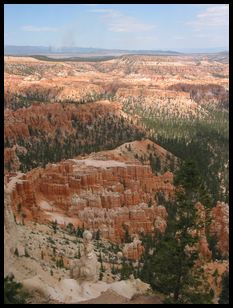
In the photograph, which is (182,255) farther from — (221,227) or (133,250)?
(221,227)

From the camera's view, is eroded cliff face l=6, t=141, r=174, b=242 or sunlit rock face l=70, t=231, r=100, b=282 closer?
sunlit rock face l=70, t=231, r=100, b=282

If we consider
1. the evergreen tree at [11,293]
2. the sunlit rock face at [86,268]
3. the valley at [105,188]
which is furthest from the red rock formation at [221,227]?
the evergreen tree at [11,293]

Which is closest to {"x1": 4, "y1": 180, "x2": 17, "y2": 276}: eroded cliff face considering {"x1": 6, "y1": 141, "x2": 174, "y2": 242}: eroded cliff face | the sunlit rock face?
the sunlit rock face

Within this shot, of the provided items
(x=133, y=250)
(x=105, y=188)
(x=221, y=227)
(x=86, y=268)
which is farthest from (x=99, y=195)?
(x=86, y=268)

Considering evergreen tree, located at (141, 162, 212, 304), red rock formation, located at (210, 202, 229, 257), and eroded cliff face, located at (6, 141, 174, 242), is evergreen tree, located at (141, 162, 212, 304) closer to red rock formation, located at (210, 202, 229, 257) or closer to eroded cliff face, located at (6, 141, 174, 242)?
red rock formation, located at (210, 202, 229, 257)

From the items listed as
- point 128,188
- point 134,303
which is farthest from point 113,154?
point 134,303

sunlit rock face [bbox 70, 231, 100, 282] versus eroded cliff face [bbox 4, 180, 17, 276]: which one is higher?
eroded cliff face [bbox 4, 180, 17, 276]

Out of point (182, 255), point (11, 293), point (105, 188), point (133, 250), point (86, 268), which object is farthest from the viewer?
point (105, 188)

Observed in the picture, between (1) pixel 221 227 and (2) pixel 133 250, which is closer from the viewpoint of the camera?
(2) pixel 133 250

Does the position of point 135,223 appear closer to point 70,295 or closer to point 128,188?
point 128,188
